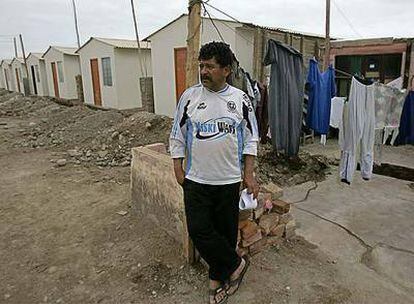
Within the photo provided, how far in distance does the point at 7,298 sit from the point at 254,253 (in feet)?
6.40

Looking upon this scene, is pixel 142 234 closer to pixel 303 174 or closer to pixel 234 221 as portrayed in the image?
pixel 234 221

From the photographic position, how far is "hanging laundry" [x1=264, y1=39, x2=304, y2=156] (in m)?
4.21

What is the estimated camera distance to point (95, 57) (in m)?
14.3

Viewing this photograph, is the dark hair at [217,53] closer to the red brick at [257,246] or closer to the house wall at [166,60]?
the red brick at [257,246]

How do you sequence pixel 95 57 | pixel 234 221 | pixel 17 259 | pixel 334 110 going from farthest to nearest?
pixel 95 57
pixel 334 110
pixel 17 259
pixel 234 221

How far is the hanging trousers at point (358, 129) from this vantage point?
383 centimetres

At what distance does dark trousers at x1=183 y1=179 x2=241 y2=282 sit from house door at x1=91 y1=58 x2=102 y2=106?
45.1 ft

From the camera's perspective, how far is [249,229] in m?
2.78

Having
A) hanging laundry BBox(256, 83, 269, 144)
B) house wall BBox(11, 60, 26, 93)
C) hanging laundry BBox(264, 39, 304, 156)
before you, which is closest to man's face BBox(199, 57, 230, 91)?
hanging laundry BBox(264, 39, 304, 156)

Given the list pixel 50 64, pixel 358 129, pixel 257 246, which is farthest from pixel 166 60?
pixel 50 64

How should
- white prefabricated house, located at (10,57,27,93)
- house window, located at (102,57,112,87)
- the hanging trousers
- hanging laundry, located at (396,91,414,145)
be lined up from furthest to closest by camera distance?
1. white prefabricated house, located at (10,57,27,93)
2. house window, located at (102,57,112,87)
3. hanging laundry, located at (396,91,414,145)
4. the hanging trousers

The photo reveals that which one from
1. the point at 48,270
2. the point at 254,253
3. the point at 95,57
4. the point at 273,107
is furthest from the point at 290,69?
the point at 95,57

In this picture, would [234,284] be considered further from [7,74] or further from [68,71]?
[7,74]

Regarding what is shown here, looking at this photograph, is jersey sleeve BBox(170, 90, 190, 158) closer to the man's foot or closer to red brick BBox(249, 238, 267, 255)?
the man's foot
